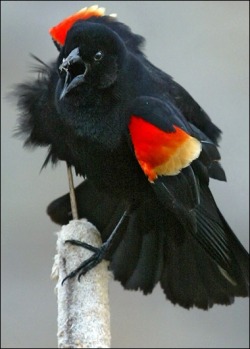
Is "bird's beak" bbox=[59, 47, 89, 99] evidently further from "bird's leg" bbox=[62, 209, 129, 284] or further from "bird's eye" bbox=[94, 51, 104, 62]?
"bird's leg" bbox=[62, 209, 129, 284]

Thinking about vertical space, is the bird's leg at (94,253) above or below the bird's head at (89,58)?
below

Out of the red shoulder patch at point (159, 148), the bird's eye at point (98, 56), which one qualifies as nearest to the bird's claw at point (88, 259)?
the red shoulder patch at point (159, 148)

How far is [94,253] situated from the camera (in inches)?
72.4

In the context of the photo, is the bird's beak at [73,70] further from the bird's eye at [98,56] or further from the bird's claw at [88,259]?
the bird's claw at [88,259]

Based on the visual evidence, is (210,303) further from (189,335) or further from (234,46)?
(234,46)

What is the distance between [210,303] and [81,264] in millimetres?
371

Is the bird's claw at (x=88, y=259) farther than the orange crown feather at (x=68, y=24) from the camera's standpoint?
No

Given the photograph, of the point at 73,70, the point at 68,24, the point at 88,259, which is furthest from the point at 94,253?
the point at 68,24

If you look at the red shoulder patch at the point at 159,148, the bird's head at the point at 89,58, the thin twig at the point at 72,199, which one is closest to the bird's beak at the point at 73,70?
the bird's head at the point at 89,58

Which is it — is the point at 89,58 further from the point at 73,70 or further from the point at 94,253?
the point at 94,253

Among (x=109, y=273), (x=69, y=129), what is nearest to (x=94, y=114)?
(x=69, y=129)

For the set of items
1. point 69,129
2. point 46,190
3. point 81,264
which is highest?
point 69,129

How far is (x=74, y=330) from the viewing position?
1498 millimetres

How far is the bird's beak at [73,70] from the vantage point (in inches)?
68.3
